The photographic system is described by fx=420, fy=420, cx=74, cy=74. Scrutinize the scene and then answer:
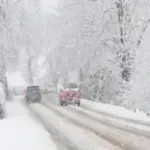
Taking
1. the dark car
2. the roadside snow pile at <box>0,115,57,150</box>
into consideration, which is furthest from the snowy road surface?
the dark car

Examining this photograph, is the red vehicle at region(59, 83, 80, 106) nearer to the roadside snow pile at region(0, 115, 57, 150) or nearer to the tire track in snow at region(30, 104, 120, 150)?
the roadside snow pile at region(0, 115, 57, 150)

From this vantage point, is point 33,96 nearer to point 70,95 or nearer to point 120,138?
point 70,95

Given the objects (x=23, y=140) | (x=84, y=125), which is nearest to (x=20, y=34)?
(x=84, y=125)

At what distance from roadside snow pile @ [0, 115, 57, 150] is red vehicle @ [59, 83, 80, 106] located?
476 inches

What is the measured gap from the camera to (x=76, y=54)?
36.8 meters

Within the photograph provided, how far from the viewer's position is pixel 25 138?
16172 mm

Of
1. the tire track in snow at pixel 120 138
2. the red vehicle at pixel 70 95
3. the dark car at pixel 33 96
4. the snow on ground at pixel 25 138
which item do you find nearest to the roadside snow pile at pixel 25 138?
the snow on ground at pixel 25 138

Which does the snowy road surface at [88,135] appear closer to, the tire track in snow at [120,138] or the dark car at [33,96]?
A: the tire track in snow at [120,138]

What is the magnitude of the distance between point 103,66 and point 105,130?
54.1 feet

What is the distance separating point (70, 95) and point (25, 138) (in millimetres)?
17013

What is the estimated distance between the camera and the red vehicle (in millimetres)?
32878

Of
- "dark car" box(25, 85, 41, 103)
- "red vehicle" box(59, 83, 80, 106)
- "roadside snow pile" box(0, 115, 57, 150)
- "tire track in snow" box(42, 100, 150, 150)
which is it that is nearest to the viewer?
"tire track in snow" box(42, 100, 150, 150)

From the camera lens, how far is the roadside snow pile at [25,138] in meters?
14.2

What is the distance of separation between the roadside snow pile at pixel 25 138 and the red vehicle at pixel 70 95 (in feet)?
39.6
